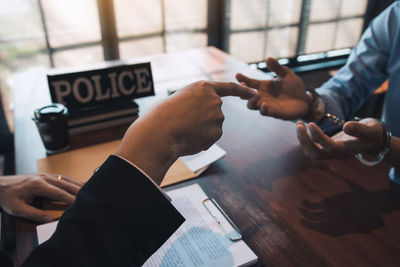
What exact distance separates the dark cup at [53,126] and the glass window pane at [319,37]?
11.1 ft

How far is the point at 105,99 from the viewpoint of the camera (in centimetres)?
119

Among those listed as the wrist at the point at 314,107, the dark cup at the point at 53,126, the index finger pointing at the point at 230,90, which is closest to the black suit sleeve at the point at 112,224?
the index finger pointing at the point at 230,90

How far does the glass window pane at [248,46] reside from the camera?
3.40 meters

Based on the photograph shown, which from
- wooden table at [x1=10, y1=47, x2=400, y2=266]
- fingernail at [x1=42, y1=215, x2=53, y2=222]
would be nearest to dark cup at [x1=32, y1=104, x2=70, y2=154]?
wooden table at [x1=10, y1=47, x2=400, y2=266]

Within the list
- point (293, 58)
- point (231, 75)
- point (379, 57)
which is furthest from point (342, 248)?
point (293, 58)

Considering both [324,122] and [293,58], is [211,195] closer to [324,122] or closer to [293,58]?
[324,122]

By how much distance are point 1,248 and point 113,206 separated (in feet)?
1.37

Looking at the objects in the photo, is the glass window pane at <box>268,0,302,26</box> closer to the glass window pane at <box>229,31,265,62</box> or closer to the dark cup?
the glass window pane at <box>229,31,265,62</box>

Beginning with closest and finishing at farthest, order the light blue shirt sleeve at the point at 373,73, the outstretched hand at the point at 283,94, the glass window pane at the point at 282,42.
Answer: the outstretched hand at the point at 283,94 < the light blue shirt sleeve at the point at 373,73 < the glass window pane at the point at 282,42

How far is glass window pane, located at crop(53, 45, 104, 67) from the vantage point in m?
2.78

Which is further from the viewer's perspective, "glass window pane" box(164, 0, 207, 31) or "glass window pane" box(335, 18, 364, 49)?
"glass window pane" box(335, 18, 364, 49)

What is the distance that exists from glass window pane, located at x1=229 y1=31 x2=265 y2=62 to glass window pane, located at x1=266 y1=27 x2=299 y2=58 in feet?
0.35

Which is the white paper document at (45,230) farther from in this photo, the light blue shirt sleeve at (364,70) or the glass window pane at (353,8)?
the glass window pane at (353,8)

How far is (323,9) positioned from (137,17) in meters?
2.15
